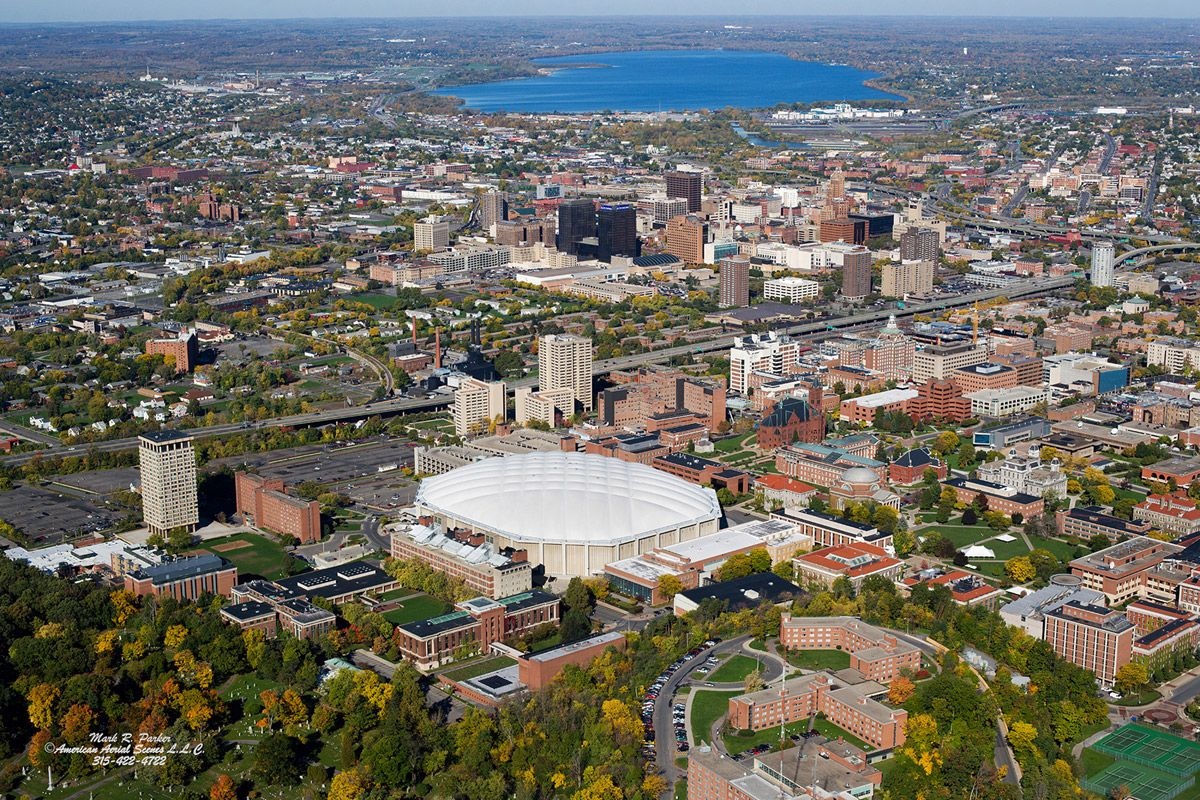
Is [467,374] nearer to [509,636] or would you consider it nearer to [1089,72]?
[509,636]

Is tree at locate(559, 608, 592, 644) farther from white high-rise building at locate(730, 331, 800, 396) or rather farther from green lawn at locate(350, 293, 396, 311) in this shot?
green lawn at locate(350, 293, 396, 311)

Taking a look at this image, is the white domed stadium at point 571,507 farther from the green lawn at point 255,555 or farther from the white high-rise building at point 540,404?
the white high-rise building at point 540,404

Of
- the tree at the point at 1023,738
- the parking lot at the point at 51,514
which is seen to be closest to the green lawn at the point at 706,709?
the tree at the point at 1023,738

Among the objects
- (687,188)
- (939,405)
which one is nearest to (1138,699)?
(939,405)

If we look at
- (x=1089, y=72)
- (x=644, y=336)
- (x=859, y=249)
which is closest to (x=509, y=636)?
(x=644, y=336)

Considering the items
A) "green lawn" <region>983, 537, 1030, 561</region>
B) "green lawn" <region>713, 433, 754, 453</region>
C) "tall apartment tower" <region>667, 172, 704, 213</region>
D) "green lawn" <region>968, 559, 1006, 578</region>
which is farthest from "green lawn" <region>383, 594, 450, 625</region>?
"tall apartment tower" <region>667, 172, 704, 213</region>

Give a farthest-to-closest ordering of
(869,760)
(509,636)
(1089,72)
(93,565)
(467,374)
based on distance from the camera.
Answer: (1089,72) < (467,374) < (93,565) < (509,636) < (869,760)

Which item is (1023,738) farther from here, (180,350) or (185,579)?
(180,350)
